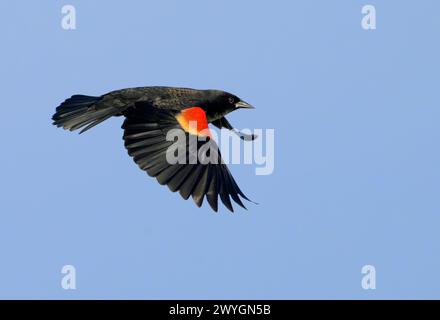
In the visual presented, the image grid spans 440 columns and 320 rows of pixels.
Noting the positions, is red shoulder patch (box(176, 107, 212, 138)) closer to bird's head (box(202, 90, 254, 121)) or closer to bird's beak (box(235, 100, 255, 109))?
bird's head (box(202, 90, 254, 121))

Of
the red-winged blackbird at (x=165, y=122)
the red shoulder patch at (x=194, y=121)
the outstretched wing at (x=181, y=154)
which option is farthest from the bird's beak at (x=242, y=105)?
the outstretched wing at (x=181, y=154)

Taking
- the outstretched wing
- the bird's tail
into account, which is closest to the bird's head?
the outstretched wing

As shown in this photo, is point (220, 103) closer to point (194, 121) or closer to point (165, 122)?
point (194, 121)

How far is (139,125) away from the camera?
1055 centimetres

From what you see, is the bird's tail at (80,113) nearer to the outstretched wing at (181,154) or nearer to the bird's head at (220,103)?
the outstretched wing at (181,154)

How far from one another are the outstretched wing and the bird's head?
82cm

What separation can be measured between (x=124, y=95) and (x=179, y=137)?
1423mm

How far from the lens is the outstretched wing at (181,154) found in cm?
993

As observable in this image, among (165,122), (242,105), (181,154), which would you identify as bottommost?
(181,154)

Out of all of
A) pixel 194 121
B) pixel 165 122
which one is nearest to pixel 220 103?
pixel 194 121

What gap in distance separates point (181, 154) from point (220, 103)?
5.81ft

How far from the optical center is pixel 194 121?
10.8m

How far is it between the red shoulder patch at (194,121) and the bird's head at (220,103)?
2.07 feet
